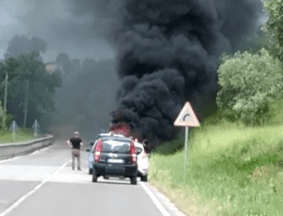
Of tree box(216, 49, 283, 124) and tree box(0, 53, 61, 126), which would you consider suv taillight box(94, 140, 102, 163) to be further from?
tree box(0, 53, 61, 126)

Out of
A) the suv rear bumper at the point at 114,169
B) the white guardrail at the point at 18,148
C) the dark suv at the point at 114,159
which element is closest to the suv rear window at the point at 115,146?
the dark suv at the point at 114,159

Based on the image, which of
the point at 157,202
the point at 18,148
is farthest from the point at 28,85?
the point at 157,202

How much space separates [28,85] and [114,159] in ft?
281

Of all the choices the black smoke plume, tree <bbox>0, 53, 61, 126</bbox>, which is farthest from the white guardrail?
tree <bbox>0, 53, 61, 126</bbox>

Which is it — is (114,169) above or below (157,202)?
above

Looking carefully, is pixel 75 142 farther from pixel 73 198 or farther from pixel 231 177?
pixel 73 198

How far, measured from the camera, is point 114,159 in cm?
2448

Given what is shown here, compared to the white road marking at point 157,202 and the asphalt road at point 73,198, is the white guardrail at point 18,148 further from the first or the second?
the white road marking at point 157,202

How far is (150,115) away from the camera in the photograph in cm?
4325

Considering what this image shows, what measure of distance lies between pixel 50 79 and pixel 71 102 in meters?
62.3

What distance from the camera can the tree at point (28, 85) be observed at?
4188 inches

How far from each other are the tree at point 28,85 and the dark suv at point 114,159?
82279mm

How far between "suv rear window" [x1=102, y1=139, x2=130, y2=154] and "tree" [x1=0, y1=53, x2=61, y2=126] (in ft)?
270

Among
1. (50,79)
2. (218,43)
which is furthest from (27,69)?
(218,43)
